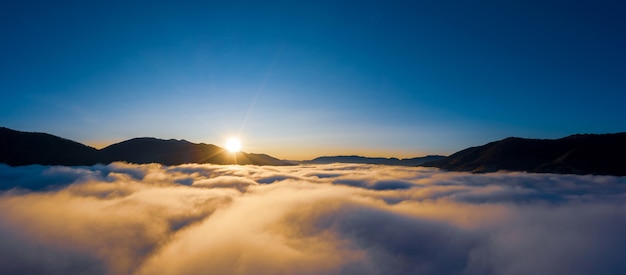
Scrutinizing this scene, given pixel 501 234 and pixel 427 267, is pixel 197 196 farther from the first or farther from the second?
pixel 501 234

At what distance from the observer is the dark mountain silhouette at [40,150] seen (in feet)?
518

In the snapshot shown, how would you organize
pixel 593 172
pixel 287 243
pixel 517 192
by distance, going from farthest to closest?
pixel 593 172, pixel 517 192, pixel 287 243

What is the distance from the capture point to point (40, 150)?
17288 cm

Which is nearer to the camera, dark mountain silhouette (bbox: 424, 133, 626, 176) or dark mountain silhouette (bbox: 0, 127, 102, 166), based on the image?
dark mountain silhouette (bbox: 0, 127, 102, 166)

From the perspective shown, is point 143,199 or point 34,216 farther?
point 143,199

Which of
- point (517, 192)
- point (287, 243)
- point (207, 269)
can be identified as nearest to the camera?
point (207, 269)

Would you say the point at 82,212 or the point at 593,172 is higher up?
the point at 593,172

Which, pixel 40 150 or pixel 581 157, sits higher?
pixel 581 157

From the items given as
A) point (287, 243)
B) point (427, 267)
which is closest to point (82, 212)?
point (287, 243)

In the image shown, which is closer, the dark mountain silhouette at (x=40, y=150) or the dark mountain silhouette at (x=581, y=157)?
the dark mountain silhouette at (x=40, y=150)

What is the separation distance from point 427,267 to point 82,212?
328 ft

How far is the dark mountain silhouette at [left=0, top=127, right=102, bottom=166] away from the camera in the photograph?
6216 inches

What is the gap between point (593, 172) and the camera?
156 metres

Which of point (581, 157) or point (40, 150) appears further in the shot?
point (40, 150)
